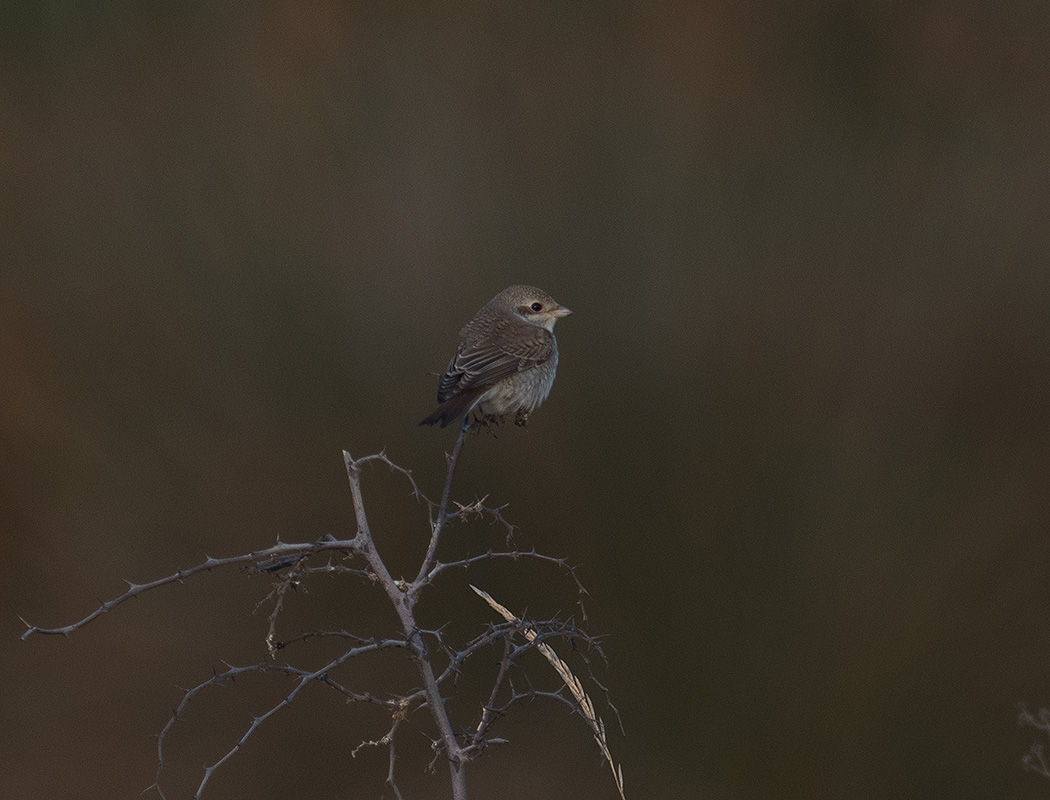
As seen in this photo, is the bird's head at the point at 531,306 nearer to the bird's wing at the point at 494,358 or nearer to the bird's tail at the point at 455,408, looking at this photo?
the bird's wing at the point at 494,358

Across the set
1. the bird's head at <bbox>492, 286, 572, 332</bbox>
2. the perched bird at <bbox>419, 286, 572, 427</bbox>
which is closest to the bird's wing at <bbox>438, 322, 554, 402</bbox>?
the perched bird at <bbox>419, 286, 572, 427</bbox>

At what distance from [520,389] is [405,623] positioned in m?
1.15

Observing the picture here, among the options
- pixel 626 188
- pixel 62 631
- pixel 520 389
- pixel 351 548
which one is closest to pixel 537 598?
pixel 520 389

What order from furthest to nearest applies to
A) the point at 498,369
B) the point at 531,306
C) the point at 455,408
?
the point at 531,306
the point at 498,369
the point at 455,408

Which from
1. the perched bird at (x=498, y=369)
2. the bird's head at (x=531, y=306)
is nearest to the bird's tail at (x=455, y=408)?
the perched bird at (x=498, y=369)

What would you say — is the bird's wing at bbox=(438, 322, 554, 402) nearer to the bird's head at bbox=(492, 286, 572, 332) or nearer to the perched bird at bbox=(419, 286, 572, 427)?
the perched bird at bbox=(419, 286, 572, 427)

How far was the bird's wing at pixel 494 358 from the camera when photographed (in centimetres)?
219

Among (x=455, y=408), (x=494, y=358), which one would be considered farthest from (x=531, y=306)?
(x=455, y=408)

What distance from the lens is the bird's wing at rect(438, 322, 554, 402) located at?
2.19 meters

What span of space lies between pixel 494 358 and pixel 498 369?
35mm

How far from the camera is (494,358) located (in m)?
2.24

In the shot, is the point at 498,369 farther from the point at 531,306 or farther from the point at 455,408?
the point at 531,306

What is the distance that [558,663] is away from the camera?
1.19 meters

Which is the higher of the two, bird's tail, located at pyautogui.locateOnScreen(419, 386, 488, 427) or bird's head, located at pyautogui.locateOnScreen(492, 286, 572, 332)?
bird's head, located at pyautogui.locateOnScreen(492, 286, 572, 332)
